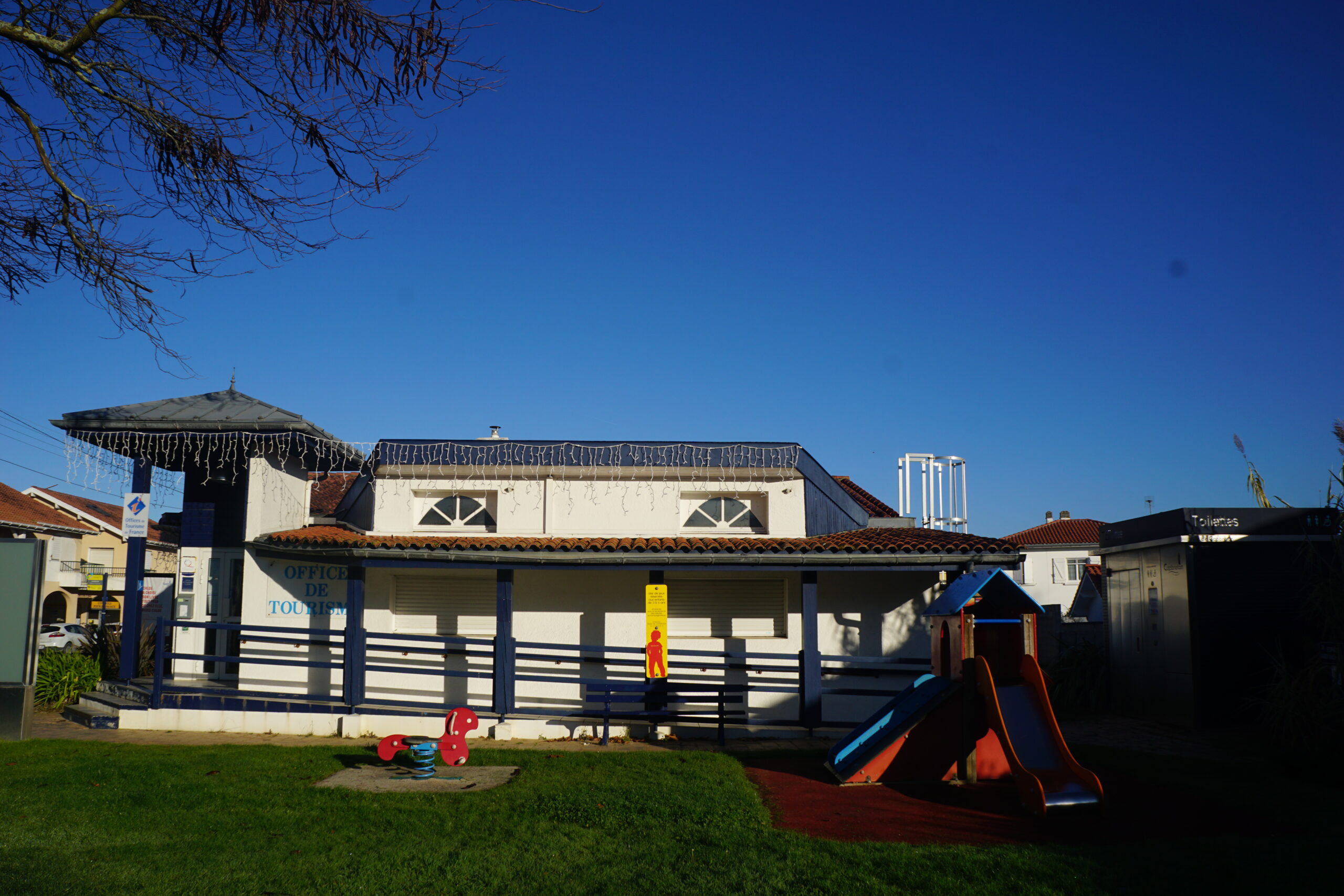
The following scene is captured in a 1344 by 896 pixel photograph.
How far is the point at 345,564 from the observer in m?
13.6

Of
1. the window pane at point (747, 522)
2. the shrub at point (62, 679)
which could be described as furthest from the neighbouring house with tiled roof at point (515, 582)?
the shrub at point (62, 679)

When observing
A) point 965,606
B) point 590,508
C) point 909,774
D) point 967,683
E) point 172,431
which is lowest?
point 909,774

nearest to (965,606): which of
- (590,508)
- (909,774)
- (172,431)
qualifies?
(909,774)

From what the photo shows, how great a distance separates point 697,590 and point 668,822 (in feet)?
21.7

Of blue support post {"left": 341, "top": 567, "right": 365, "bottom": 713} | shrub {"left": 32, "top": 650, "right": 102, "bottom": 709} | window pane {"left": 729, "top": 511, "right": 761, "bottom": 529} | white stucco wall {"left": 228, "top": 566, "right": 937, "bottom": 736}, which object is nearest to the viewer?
blue support post {"left": 341, "top": 567, "right": 365, "bottom": 713}

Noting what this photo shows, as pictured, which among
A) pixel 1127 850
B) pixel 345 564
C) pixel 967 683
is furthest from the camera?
pixel 345 564

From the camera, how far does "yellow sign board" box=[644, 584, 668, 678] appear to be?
12156 millimetres

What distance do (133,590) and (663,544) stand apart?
7867 millimetres

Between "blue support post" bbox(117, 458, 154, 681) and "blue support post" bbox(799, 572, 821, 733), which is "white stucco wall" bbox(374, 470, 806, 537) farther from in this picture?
"blue support post" bbox(117, 458, 154, 681)

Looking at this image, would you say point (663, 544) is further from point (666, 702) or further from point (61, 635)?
point (61, 635)

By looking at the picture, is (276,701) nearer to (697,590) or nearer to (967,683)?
(697,590)

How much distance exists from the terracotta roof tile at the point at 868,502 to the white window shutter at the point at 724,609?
7.71 meters

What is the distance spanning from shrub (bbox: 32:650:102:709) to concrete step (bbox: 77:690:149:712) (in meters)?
0.19

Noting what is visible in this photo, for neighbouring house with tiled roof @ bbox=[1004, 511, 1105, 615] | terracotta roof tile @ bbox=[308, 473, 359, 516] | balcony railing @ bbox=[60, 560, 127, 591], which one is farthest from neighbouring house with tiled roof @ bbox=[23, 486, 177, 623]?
neighbouring house with tiled roof @ bbox=[1004, 511, 1105, 615]
